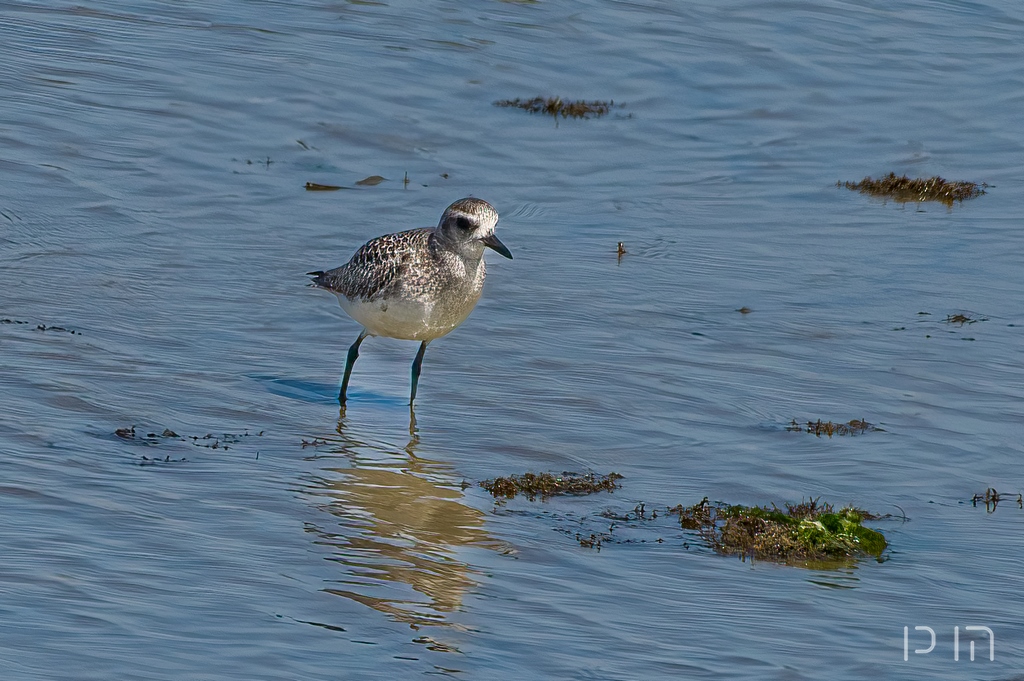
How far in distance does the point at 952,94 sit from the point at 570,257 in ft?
32.1

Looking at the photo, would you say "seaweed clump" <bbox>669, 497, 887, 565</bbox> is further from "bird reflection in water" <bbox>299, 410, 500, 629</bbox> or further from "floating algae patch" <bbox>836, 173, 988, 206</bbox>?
"floating algae patch" <bbox>836, 173, 988, 206</bbox>

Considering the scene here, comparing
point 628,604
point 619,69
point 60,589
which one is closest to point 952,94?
point 619,69

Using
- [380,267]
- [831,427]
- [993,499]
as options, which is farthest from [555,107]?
[993,499]

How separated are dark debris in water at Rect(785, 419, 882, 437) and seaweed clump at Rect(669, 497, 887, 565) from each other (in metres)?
1.75

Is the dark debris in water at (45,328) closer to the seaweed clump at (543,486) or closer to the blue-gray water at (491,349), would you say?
the blue-gray water at (491,349)

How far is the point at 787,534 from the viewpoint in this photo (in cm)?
842

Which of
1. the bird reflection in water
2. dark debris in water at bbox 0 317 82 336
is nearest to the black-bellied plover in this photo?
the bird reflection in water

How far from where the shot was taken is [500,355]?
1216 cm

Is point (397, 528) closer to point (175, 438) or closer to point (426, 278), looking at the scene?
point (175, 438)

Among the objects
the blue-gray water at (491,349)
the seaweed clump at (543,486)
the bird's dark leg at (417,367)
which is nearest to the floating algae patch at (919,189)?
the blue-gray water at (491,349)

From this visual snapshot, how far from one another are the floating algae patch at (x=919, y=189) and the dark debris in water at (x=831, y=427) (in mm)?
7562

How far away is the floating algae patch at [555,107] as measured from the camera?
2042cm

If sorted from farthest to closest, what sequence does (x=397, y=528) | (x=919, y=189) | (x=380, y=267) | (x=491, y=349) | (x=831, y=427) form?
(x=919, y=189) → (x=491, y=349) → (x=380, y=267) → (x=831, y=427) → (x=397, y=528)

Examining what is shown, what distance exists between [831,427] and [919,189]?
8.04 m
